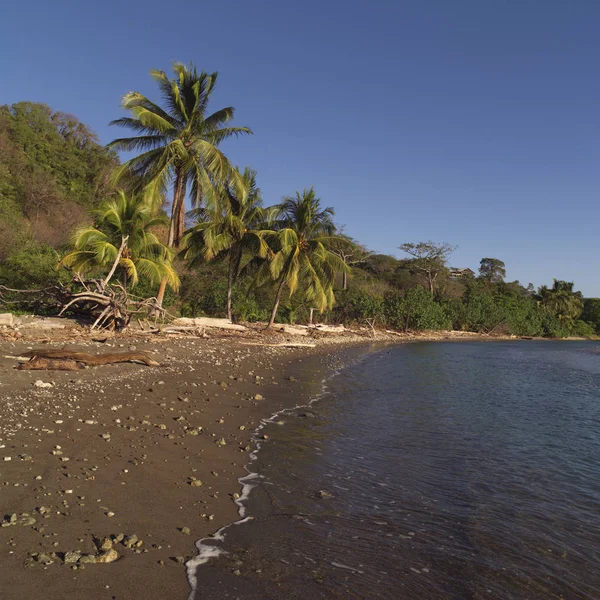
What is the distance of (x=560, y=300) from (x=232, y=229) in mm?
67936

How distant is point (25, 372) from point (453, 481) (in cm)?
802

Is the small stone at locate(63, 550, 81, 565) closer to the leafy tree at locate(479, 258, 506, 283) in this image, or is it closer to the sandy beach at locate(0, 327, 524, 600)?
the sandy beach at locate(0, 327, 524, 600)

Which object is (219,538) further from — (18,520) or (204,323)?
(204,323)

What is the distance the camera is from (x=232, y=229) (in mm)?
25219

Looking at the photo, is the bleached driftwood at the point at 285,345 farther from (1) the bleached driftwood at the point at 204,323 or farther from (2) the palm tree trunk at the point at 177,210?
(2) the palm tree trunk at the point at 177,210

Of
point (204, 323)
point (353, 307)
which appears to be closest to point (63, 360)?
point (204, 323)

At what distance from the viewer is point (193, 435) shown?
680 cm

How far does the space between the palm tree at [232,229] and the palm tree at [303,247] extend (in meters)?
0.99

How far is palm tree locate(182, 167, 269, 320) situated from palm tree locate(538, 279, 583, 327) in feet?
207

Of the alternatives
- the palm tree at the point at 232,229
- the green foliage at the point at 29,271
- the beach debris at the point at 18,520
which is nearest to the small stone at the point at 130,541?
the beach debris at the point at 18,520

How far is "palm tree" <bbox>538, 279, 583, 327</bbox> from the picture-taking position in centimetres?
7469

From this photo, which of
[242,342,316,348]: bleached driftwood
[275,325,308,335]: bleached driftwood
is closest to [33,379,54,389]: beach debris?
[242,342,316,348]: bleached driftwood

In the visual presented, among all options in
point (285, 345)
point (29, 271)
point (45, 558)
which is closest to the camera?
point (45, 558)

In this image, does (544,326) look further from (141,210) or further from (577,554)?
(577,554)
